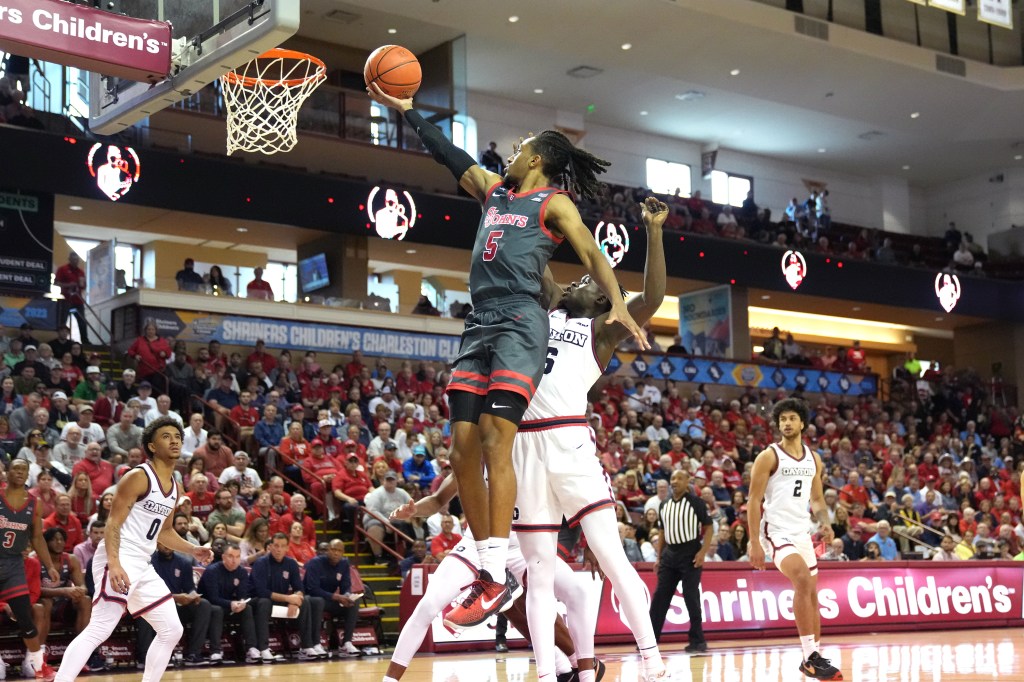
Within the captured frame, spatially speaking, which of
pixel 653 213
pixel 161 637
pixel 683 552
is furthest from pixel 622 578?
pixel 683 552

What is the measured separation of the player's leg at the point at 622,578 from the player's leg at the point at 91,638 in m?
3.41

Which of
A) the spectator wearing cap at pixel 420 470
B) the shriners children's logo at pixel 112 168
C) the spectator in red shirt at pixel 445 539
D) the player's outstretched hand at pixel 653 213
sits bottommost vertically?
the spectator in red shirt at pixel 445 539

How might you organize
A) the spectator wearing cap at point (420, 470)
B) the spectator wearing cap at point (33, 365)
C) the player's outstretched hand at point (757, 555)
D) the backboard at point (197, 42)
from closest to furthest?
the backboard at point (197, 42) → the player's outstretched hand at point (757, 555) → the spectator wearing cap at point (420, 470) → the spectator wearing cap at point (33, 365)

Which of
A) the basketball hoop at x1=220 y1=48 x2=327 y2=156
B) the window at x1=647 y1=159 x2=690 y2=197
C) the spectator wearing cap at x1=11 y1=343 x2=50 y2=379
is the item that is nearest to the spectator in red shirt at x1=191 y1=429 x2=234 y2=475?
the spectator wearing cap at x1=11 y1=343 x2=50 y2=379

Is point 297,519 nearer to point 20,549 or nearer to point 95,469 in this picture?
point 95,469

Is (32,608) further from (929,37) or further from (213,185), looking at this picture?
(929,37)

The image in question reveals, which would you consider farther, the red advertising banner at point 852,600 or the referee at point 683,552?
the red advertising banner at point 852,600

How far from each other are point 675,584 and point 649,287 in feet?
25.4

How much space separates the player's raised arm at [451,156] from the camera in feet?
20.1

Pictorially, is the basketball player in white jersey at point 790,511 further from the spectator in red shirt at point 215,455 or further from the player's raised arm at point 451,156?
the spectator in red shirt at point 215,455

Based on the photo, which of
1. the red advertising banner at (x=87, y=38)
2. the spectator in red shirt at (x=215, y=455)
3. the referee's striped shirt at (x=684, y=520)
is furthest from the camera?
the spectator in red shirt at (x=215, y=455)

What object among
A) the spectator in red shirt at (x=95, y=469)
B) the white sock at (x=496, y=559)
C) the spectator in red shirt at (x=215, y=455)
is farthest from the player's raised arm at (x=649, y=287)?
the spectator in red shirt at (x=215, y=455)

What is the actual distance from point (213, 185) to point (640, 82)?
12361mm

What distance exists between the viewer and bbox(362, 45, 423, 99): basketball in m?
6.22
